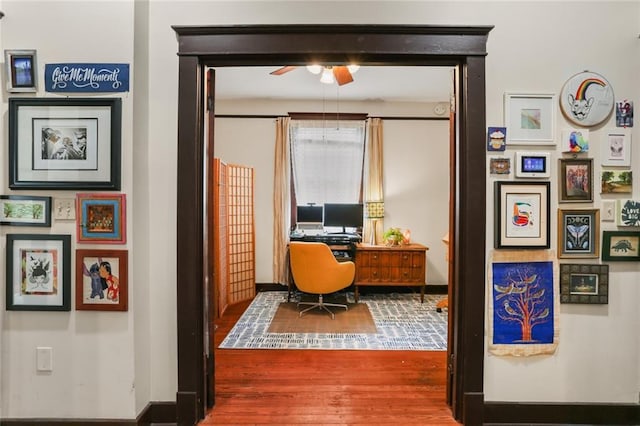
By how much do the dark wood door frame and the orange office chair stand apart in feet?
6.36

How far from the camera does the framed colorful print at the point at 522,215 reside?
6.21 feet

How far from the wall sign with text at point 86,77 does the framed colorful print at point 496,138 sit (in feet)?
6.64

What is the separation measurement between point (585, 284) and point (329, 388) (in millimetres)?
1733

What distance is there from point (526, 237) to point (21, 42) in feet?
9.86

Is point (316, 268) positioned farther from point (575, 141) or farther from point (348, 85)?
point (575, 141)

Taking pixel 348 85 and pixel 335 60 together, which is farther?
pixel 348 85

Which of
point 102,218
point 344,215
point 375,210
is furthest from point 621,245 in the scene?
point 344,215

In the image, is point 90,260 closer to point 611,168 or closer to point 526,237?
point 526,237

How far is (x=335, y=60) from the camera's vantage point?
1.92 metres

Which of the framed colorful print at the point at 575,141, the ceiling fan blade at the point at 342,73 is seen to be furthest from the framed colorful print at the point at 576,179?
the ceiling fan blade at the point at 342,73

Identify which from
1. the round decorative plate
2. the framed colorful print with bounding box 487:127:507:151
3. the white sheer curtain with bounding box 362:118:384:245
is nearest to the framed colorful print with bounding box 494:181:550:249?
the framed colorful print with bounding box 487:127:507:151

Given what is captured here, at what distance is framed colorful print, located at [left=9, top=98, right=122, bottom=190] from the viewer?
1.79m

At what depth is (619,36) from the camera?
1890 millimetres

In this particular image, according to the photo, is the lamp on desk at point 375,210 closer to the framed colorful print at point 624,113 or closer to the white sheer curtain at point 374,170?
the white sheer curtain at point 374,170
